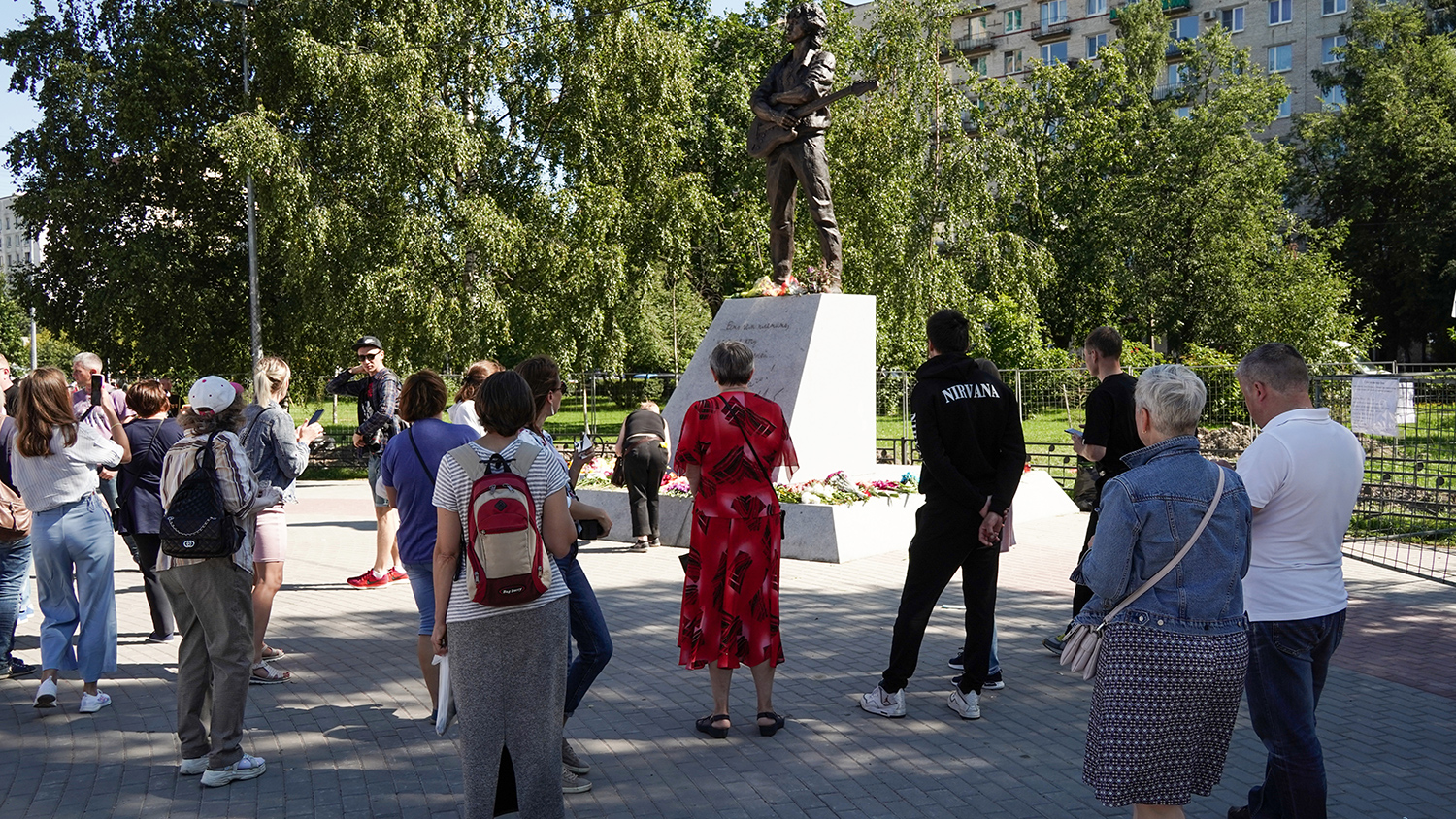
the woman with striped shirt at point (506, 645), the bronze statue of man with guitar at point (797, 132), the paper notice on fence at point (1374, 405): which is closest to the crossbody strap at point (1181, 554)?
the woman with striped shirt at point (506, 645)

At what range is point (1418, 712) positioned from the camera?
5.65m

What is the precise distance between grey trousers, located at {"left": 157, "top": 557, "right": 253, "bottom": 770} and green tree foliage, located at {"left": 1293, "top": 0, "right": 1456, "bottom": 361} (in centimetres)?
4321

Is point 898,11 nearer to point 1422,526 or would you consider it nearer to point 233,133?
point 233,133

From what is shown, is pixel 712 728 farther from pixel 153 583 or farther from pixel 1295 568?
pixel 153 583

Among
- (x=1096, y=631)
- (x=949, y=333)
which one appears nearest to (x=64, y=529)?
(x=949, y=333)

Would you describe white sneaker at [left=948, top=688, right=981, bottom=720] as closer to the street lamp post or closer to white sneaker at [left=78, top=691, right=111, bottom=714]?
white sneaker at [left=78, top=691, right=111, bottom=714]

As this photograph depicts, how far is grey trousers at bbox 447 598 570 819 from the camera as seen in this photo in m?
3.65

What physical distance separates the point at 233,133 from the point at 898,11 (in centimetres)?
1747

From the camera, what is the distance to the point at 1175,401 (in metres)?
3.31

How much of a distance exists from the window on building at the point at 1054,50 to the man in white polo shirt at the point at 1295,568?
208 ft

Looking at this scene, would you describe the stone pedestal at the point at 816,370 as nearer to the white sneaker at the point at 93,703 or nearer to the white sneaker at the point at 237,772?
the white sneaker at the point at 93,703

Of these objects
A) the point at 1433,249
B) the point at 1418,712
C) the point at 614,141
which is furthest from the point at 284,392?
the point at 1433,249

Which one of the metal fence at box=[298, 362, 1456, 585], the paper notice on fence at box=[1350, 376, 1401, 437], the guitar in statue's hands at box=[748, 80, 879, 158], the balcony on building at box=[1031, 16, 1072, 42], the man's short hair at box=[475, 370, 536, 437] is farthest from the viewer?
the balcony on building at box=[1031, 16, 1072, 42]

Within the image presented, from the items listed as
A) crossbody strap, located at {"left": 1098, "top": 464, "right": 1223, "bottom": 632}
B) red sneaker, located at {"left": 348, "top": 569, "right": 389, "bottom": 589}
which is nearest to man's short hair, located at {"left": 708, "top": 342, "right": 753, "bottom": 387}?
crossbody strap, located at {"left": 1098, "top": 464, "right": 1223, "bottom": 632}
